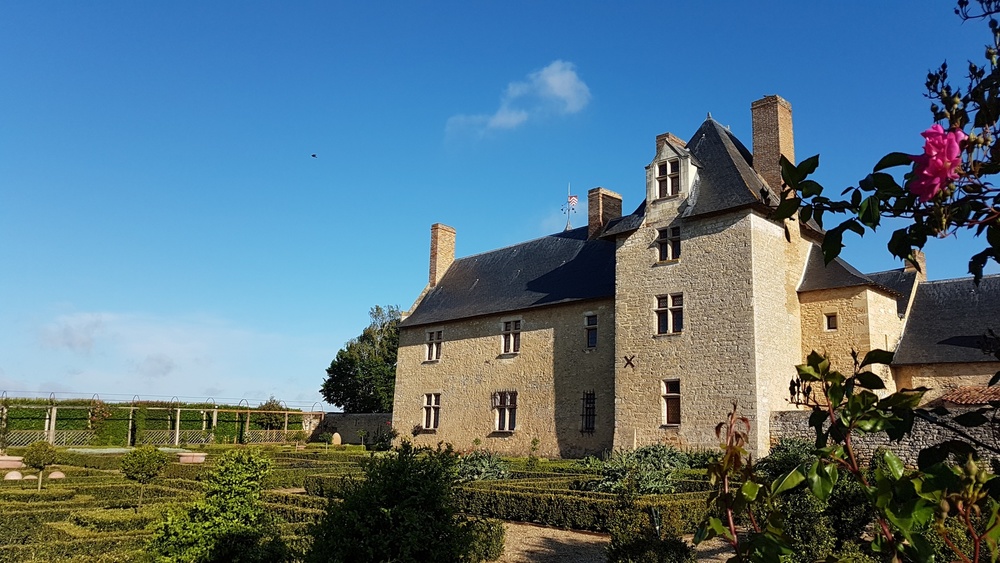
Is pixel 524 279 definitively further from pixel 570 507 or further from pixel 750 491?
pixel 750 491

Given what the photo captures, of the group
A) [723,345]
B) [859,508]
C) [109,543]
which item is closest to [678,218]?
[723,345]

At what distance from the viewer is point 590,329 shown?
2111 cm

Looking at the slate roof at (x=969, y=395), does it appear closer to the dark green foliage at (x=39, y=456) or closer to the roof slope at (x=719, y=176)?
the roof slope at (x=719, y=176)

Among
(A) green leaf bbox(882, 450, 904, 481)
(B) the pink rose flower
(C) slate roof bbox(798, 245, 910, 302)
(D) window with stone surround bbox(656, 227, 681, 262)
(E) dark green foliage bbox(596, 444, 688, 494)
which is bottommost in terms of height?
(E) dark green foliage bbox(596, 444, 688, 494)

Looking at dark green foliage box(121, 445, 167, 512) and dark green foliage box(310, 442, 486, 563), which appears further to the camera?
dark green foliage box(121, 445, 167, 512)

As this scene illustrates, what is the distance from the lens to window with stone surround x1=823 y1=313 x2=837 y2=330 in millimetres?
18109

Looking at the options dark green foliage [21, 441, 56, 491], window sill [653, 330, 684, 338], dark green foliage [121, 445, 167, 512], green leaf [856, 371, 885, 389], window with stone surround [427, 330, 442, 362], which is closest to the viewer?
green leaf [856, 371, 885, 389]

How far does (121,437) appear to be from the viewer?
3253cm

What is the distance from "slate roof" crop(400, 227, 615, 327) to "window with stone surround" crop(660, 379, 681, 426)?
134 inches

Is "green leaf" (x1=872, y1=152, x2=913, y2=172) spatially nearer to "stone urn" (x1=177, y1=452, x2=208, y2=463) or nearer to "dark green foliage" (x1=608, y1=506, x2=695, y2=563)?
"dark green foliage" (x1=608, y1=506, x2=695, y2=563)

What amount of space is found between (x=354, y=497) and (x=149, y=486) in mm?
9828

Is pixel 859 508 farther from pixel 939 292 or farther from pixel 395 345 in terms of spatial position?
pixel 395 345

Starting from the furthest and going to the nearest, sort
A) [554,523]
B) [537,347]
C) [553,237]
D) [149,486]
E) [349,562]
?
[553,237]
[537,347]
[149,486]
[554,523]
[349,562]

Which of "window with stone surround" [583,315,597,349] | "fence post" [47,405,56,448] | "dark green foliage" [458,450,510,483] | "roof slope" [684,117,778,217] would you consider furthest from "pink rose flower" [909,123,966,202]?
"fence post" [47,405,56,448]
